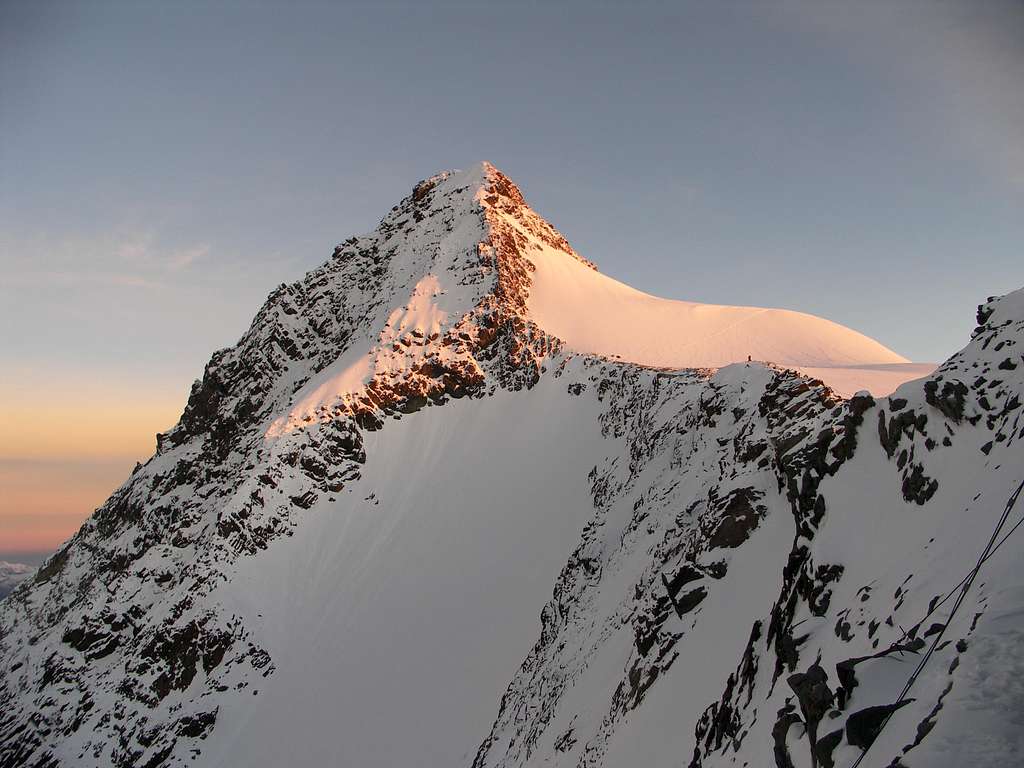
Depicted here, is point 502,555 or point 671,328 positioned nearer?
point 502,555

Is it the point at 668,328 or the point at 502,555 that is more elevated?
the point at 668,328

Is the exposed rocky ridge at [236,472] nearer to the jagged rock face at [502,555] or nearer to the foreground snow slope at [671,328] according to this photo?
the jagged rock face at [502,555]

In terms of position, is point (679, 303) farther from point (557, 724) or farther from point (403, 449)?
point (557, 724)

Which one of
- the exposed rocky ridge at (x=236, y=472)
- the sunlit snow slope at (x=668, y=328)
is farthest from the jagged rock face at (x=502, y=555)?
the sunlit snow slope at (x=668, y=328)

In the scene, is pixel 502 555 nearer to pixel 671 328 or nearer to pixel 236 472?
pixel 236 472

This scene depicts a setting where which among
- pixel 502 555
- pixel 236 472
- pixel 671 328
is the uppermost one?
pixel 671 328

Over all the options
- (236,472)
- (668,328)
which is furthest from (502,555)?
(668,328)

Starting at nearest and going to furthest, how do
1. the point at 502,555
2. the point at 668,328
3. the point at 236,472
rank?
the point at 502,555
the point at 236,472
the point at 668,328

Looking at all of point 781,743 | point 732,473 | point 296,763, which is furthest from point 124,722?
point 781,743

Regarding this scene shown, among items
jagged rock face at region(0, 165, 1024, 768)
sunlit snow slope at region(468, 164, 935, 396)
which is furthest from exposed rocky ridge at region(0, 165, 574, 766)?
sunlit snow slope at region(468, 164, 935, 396)

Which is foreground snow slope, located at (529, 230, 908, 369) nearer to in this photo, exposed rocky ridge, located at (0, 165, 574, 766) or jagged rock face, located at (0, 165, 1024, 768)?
jagged rock face, located at (0, 165, 1024, 768)
